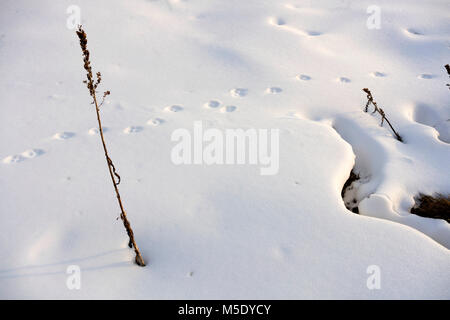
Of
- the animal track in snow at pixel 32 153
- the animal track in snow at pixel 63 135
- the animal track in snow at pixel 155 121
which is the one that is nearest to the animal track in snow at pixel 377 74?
the animal track in snow at pixel 155 121

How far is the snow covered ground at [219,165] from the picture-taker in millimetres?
1737

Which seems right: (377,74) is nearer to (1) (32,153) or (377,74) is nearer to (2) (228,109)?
(2) (228,109)

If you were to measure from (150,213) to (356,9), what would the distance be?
13.4 ft

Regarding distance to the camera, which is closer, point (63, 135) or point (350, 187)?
point (350, 187)

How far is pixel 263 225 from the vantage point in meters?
1.95

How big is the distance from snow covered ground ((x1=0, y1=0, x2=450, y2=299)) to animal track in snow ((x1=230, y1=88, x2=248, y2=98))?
0.13 ft

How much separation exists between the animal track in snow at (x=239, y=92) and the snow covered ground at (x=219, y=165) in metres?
0.04

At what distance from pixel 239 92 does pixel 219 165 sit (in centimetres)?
108

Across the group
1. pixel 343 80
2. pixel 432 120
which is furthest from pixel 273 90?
pixel 432 120

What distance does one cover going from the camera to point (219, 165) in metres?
2.40

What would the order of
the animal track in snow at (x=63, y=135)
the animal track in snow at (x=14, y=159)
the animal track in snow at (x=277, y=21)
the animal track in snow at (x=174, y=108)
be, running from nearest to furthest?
the animal track in snow at (x=14, y=159), the animal track in snow at (x=63, y=135), the animal track in snow at (x=174, y=108), the animal track in snow at (x=277, y=21)

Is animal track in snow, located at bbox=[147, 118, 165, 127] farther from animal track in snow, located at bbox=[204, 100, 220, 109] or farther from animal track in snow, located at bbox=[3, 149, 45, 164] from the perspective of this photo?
animal track in snow, located at bbox=[3, 149, 45, 164]

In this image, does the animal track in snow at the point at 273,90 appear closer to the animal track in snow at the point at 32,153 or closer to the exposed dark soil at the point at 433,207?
the exposed dark soil at the point at 433,207

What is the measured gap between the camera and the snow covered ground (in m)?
1.74
